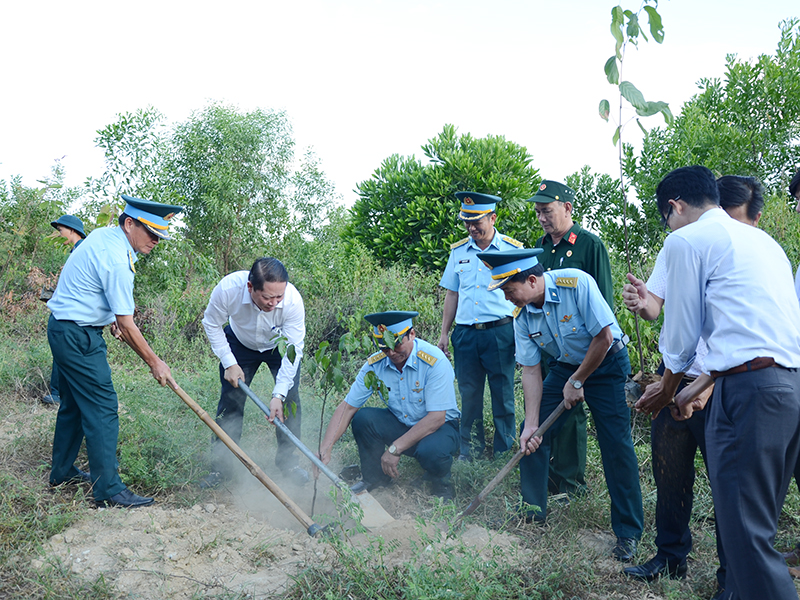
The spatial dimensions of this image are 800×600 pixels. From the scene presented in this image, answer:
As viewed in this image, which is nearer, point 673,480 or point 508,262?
point 673,480

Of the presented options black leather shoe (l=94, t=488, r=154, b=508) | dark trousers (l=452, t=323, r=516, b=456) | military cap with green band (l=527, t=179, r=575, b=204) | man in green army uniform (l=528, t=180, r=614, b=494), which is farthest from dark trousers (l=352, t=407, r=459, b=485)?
military cap with green band (l=527, t=179, r=575, b=204)

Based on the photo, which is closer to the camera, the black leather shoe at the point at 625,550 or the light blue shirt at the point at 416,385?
the black leather shoe at the point at 625,550

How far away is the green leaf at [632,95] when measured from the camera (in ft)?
7.50

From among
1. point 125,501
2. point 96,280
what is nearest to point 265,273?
point 96,280

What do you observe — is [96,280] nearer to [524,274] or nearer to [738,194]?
[524,274]

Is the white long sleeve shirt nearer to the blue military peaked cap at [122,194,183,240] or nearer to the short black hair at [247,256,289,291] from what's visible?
the short black hair at [247,256,289,291]

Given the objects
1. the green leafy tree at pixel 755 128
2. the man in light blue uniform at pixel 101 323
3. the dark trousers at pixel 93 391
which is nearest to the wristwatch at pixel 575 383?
the man in light blue uniform at pixel 101 323

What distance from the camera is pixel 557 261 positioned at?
4238 mm

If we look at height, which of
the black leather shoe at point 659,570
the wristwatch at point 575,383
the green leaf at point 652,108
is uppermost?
the green leaf at point 652,108

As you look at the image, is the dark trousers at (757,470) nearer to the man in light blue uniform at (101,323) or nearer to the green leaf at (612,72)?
the green leaf at (612,72)

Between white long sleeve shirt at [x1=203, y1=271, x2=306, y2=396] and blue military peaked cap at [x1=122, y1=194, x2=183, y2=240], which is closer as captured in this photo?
blue military peaked cap at [x1=122, y1=194, x2=183, y2=240]

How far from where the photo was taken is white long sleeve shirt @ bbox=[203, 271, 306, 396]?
4277 mm

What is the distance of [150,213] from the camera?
3799 mm

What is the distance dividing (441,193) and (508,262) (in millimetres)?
5936
